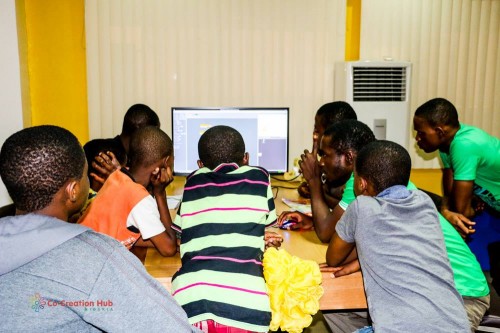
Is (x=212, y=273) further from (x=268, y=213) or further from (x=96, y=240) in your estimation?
(x=96, y=240)

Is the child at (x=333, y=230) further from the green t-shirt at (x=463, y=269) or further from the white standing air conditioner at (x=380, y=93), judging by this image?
the white standing air conditioner at (x=380, y=93)

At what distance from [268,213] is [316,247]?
36 cm

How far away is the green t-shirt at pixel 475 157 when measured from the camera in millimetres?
2535

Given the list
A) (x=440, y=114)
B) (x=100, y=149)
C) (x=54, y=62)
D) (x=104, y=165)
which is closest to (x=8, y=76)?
(x=54, y=62)

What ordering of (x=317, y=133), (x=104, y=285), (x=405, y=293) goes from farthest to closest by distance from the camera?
1. (x=317, y=133)
2. (x=405, y=293)
3. (x=104, y=285)

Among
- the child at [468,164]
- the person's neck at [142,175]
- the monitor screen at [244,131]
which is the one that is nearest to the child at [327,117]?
the monitor screen at [244,131]

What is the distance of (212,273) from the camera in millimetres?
1502

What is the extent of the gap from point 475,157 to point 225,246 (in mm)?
1631

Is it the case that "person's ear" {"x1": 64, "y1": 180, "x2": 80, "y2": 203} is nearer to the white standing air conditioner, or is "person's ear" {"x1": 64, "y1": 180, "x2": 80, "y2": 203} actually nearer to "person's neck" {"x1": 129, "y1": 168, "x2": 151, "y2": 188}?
"person's neck" {"x1": 129, "y1": 168, "x2": 151, "y2": 188}

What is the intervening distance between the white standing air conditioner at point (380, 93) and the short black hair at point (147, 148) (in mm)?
1971

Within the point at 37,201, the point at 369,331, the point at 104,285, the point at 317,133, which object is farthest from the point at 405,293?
the point at 317,133

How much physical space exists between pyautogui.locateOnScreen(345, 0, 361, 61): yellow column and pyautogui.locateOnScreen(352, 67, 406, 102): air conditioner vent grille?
0.37 m

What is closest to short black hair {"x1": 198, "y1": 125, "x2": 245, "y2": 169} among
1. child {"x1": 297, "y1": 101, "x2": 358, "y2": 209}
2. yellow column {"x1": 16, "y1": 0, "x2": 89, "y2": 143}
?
child {"x1": 297, "y1": 101, "x2": 358, "y2": 209}

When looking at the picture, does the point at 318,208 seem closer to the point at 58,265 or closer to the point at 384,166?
the point at 384,166
